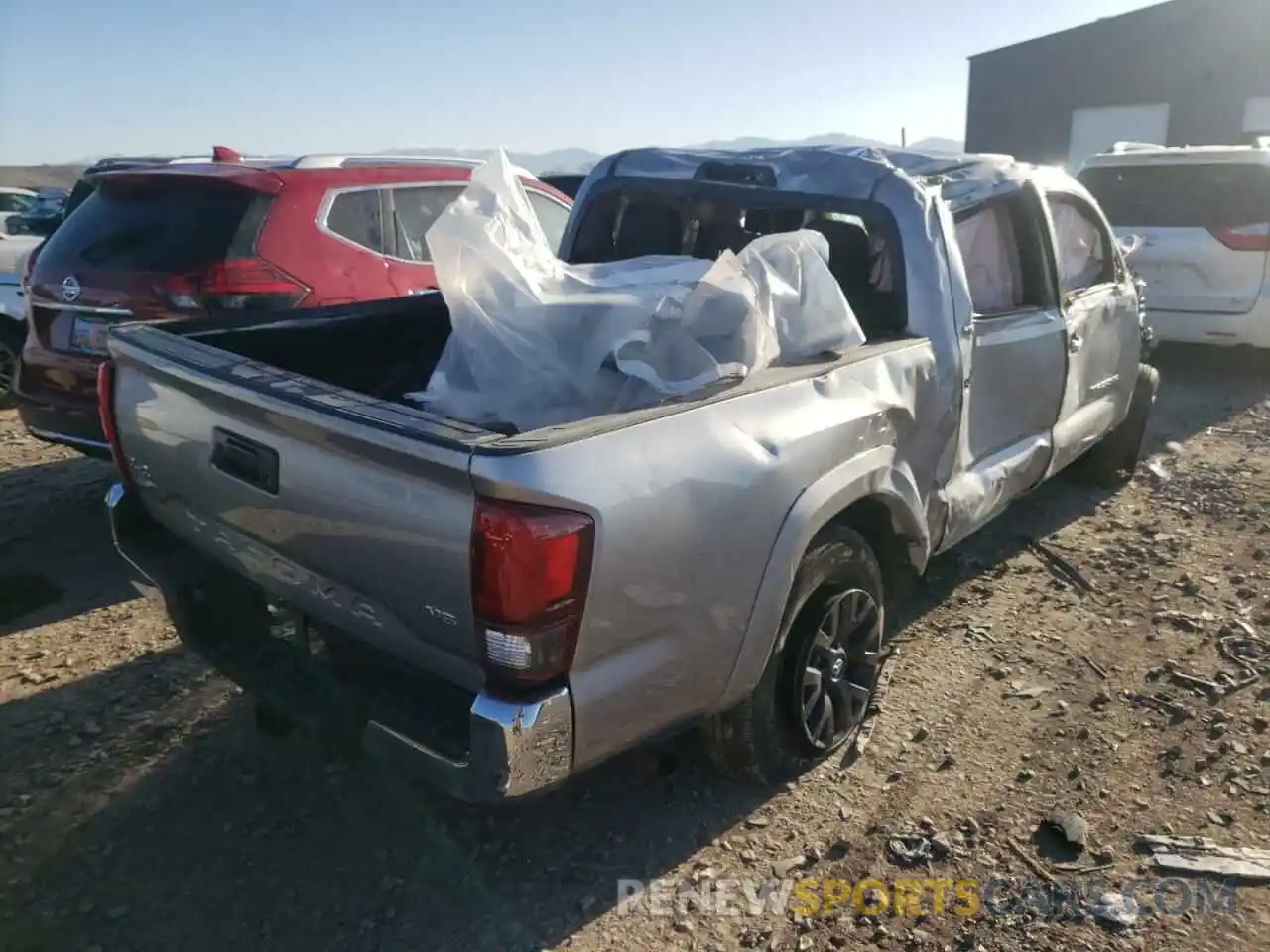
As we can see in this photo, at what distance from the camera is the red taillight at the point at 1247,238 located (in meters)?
7.84

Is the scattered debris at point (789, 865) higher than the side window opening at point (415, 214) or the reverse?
the reverse

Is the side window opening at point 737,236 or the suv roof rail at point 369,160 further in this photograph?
the suv roof rail at point 369,160

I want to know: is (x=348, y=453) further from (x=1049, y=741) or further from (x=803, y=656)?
(x=1049, y=741)

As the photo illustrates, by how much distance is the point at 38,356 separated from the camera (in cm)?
503

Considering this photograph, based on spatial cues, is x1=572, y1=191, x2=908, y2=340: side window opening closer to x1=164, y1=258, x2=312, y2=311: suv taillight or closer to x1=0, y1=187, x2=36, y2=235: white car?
x1=164, y1=258, x2=312, y2=311: suv taillight

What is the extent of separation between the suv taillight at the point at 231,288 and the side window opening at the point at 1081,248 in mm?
3714

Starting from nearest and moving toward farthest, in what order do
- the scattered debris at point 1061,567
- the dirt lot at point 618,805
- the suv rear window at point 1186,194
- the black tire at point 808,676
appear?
1. the dirt lot at point 618,805
2. the black tire at point 808,676
3. the scattered debris at point 1061,567
4. the suv rear window at point 1186,194

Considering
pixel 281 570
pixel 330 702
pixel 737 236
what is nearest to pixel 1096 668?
pixel 737 236

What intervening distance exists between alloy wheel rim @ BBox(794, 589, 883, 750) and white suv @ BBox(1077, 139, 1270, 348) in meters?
5.99

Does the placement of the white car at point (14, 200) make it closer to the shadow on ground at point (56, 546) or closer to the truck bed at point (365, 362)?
the shadow on ground at point (56, 546)

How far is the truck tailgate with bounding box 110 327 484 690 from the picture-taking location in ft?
7.08

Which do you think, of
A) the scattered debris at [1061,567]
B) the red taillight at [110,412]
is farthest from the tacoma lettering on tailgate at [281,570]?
the scattered debris at [1061,567]

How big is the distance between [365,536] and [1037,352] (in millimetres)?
3038

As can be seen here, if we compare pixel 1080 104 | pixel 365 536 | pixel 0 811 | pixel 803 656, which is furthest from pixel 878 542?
pixel 1080 104
